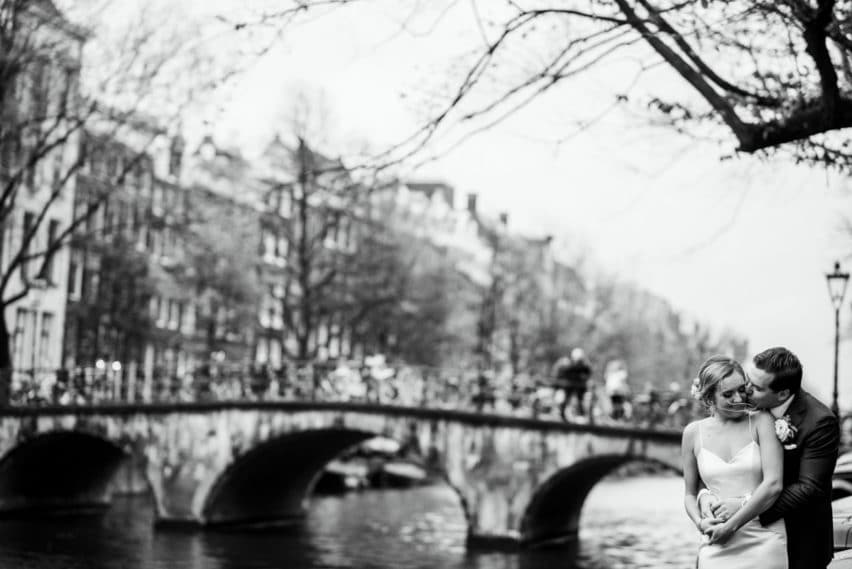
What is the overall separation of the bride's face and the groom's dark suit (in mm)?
327

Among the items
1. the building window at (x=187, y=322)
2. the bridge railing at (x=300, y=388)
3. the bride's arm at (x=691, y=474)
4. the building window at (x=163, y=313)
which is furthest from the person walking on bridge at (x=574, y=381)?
the building window at (x=187, y=322)

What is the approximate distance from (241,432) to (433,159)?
2460cm

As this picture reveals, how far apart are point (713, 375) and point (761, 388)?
8.9 inches

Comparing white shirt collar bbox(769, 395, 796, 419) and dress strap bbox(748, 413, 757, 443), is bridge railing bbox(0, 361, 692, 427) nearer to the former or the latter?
white shirt collar bbox(769, 395, 796, 419)

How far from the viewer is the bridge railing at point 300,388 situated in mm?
31094

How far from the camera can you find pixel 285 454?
115 feet

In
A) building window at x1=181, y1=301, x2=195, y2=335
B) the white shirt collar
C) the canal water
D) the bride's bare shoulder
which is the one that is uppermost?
building window at x1=181, y1=301, x2=195, y2=335

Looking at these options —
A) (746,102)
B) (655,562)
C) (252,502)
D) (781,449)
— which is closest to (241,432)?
(252,502)

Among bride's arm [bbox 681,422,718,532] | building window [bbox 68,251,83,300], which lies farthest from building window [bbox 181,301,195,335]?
bride's arm [bbox 681,422,718,532]

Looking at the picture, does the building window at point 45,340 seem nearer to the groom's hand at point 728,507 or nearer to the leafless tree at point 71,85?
the leafless tree at point 71,85

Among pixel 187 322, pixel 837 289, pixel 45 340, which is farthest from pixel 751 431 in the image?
pixel 187 322

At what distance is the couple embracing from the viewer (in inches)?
225

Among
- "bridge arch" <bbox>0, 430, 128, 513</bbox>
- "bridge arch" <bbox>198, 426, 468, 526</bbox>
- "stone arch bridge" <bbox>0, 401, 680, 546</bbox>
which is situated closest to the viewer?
"stone arch bridge" <bbox>0, 401, 680, 546</bbox>

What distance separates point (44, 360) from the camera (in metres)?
42.9
